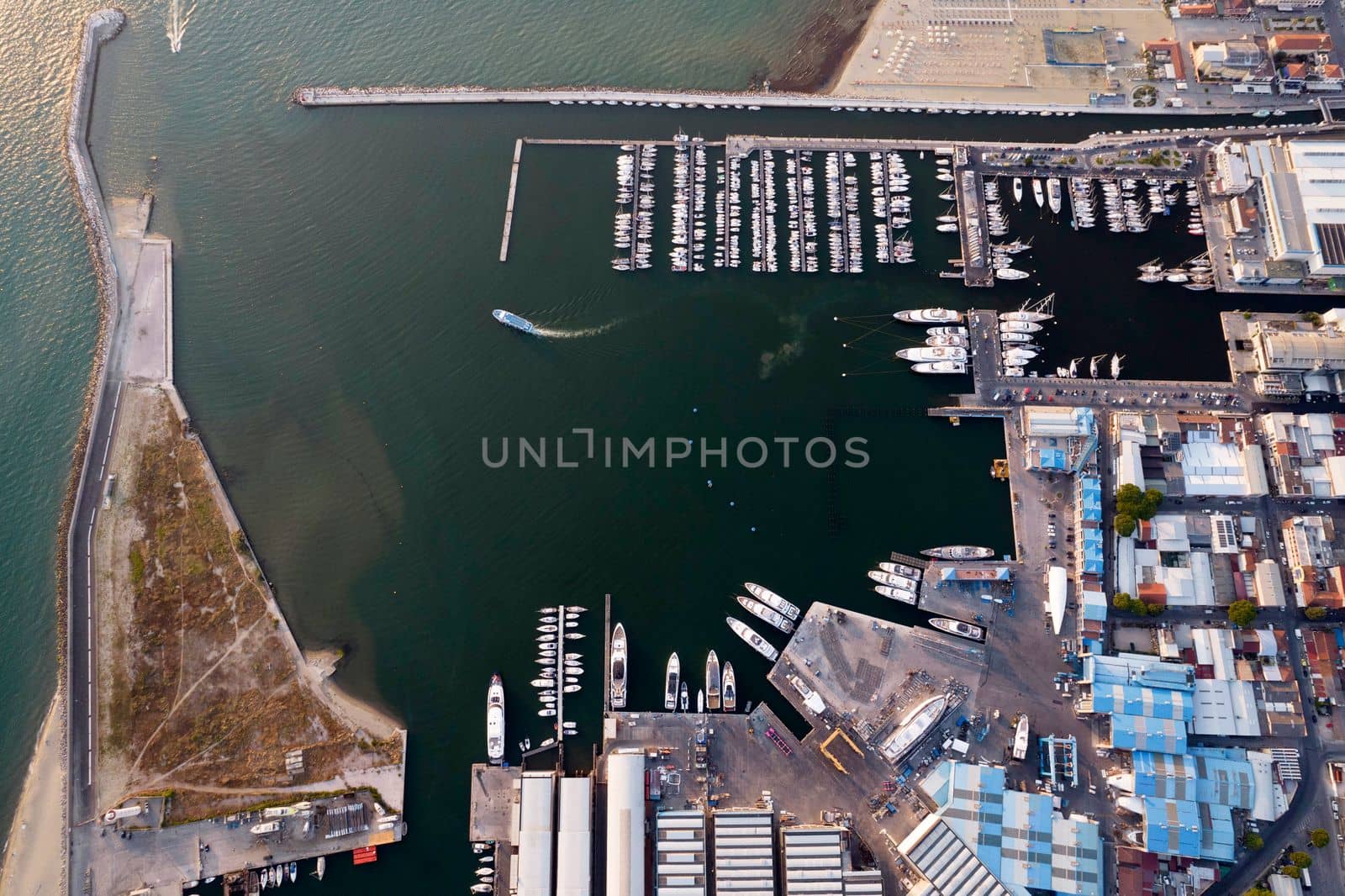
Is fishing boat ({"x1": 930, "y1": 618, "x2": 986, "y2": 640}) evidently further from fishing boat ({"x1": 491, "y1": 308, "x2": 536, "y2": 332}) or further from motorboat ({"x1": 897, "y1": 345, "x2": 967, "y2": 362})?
fishing boat ({"x1": 491, "y1": 308, "x2": 536, "y2": 332})

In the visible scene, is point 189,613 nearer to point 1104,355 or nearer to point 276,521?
point 276,521

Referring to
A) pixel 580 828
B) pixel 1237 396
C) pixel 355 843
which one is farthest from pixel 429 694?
pixel 1237 396

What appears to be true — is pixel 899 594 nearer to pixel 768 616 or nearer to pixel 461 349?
pixel 768 616

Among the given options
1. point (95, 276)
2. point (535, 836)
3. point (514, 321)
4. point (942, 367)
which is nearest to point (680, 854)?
point (535, 836)

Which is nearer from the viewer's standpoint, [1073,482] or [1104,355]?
[1073,482]

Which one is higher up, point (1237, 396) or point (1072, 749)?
point (1237, 396)

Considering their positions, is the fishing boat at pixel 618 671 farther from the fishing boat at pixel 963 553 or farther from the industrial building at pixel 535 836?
the fishing boat at pixel 963 553
